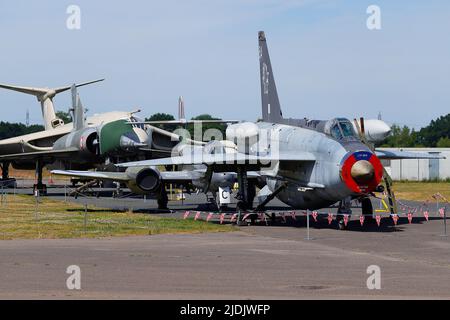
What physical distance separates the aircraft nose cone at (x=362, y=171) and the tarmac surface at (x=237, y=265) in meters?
1.43

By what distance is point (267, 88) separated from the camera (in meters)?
29.9

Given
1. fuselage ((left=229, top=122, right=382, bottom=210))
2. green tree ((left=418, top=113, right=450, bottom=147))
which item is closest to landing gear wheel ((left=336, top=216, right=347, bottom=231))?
fuselage ((left=229, top=122, right=382, bottom=210))

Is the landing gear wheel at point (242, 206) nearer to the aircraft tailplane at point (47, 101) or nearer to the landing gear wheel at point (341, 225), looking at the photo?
the landing gear wheel at point (341, 225)

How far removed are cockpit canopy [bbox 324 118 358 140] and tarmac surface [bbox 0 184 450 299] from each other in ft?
8.19

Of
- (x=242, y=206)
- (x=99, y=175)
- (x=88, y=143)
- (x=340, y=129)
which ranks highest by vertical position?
(x=340, y=129)

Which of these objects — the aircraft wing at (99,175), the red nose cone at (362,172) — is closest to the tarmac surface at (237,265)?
the red nose cone at (362,172)

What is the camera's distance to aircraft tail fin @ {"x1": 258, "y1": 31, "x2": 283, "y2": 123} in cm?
2955

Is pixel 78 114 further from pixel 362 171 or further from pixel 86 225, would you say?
pixel 362 171

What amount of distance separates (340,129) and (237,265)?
8.72 metres

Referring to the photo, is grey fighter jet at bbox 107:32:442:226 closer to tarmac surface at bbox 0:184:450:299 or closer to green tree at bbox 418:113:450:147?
tarmac surface at bbox 0:184:450:299

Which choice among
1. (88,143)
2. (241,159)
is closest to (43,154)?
(88,143)

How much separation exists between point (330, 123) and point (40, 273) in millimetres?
11570
